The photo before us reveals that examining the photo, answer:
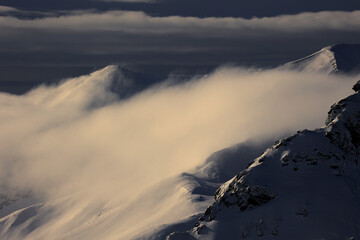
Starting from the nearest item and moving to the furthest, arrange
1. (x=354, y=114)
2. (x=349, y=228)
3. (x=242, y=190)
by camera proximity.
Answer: (x=349, y=228) → (x=242, y=190) → (x=354, y=114)

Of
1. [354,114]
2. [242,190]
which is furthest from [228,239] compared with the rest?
[354,114]

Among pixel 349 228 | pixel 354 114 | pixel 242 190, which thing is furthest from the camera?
pixel 354 114

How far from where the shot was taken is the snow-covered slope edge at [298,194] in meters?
73.4

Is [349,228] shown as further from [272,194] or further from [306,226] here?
[272,194]

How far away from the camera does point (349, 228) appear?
7269 centimetres

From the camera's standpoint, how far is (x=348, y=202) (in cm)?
7569

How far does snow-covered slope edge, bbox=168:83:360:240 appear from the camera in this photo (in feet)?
241

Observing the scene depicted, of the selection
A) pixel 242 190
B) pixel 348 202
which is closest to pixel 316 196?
pixel 348 202

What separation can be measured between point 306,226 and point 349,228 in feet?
14.9

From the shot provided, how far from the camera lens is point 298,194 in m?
76.6

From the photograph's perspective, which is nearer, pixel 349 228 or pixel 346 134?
pixel 349 228

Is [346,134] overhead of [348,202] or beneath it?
overhead

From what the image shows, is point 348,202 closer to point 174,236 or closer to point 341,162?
point 341,162

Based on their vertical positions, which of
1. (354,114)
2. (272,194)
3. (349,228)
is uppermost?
(354,114)
